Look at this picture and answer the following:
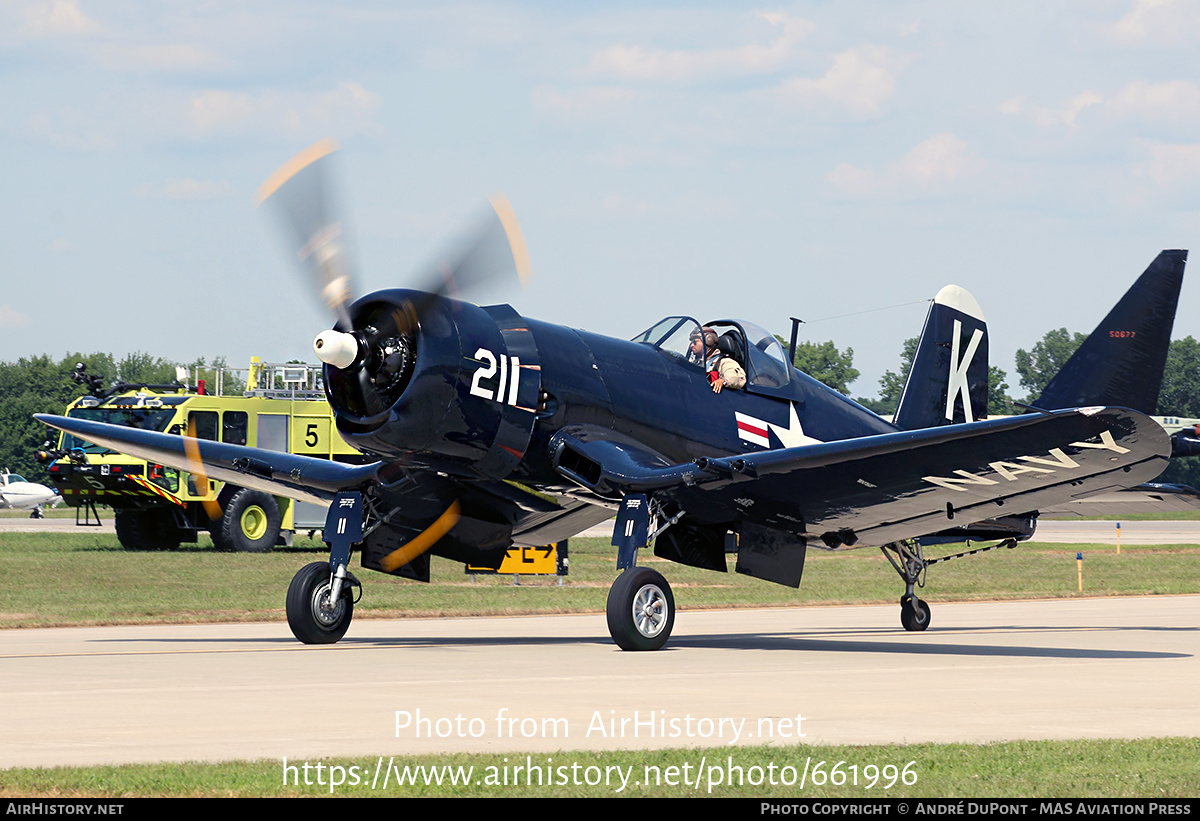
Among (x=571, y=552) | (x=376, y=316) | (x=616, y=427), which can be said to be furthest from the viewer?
(x=571, y=552)

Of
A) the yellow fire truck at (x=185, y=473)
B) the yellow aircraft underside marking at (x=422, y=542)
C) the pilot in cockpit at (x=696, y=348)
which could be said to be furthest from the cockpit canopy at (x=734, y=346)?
the yellow fire truck at (x=185, y=473)

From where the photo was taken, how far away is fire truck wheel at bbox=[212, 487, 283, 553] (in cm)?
3396

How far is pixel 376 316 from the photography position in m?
13.4

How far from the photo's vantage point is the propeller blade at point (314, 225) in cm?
1347

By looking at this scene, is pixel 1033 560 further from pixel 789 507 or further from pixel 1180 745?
pixel 1180 745

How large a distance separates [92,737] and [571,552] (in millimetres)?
27480

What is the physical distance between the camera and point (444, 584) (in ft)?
90.3

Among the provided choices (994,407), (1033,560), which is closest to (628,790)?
(1033,560)

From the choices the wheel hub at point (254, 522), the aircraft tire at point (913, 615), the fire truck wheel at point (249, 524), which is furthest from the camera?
the wheel hub at point (254, 522)

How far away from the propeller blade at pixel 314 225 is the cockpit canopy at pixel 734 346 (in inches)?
162

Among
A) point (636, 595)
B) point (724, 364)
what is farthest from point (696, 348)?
point (636, 595)

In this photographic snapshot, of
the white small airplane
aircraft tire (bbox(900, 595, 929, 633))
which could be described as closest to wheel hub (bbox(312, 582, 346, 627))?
aircraft tire (bbox(900, 595, 929, 633))

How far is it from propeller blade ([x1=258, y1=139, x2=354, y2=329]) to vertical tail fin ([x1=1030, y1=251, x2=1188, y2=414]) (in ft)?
28.6

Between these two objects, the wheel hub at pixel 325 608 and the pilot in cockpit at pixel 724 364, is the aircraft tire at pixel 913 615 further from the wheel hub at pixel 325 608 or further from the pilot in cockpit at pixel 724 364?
the wheel hub at pixel 325 608
